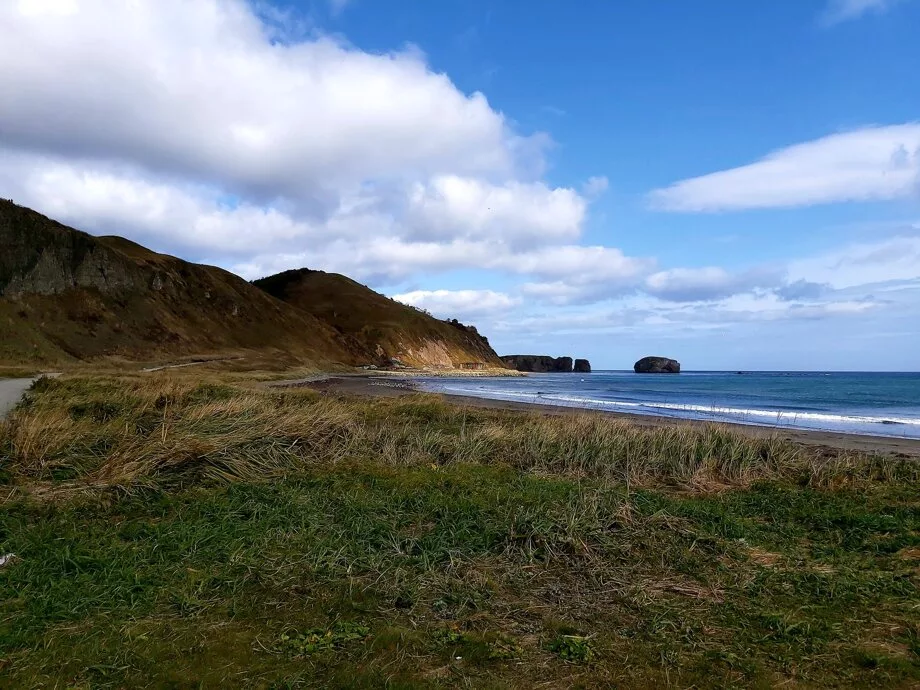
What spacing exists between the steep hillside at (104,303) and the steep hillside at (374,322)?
118 ft

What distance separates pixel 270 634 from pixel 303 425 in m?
6.41

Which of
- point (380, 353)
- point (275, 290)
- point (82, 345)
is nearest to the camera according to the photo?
point (82, 345)

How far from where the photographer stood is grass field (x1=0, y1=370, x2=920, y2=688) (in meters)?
3.85

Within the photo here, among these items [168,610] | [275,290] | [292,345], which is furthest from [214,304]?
[168,610]

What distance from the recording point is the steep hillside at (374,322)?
131000 mm

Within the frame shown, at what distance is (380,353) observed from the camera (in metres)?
127

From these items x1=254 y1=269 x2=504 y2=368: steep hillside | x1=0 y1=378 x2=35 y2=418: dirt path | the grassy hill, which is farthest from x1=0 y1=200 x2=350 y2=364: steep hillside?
x1=254 y1=269 x2=504 y2=368: steep hillside

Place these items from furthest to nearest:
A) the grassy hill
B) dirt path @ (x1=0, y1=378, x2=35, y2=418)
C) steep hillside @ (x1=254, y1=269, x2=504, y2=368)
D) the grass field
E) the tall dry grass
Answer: steep hillside @ (x1=254, y1=269, x2=504, y2=368), the grassy hill, dirt path @ (x1=0, y1=378, x2=35, y2=418), the tall dry grass, the grass field

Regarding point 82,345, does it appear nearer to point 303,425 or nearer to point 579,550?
point 303,425

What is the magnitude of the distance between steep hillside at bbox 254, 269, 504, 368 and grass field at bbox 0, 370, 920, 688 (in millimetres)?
108137

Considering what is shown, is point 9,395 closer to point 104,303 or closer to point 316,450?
point 316,450

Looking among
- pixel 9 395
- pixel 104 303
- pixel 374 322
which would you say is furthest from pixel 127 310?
pixel 374 322

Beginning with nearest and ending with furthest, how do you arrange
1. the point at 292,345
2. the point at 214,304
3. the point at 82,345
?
the point at 82,345, the point at 214,304, the point at 292,345

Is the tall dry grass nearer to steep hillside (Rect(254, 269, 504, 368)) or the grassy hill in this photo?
the grassy hill
